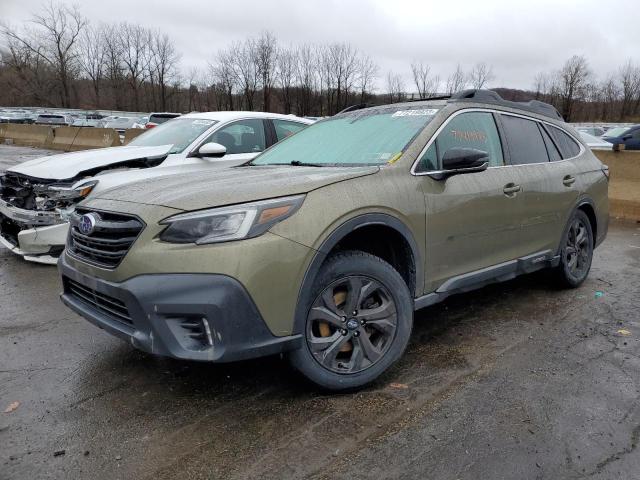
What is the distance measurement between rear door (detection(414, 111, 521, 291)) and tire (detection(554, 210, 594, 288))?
99 centimetres

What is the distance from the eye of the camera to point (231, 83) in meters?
63.1

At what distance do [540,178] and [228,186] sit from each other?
2703 mm

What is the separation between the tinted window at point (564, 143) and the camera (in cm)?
460

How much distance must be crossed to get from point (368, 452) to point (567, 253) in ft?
10.6

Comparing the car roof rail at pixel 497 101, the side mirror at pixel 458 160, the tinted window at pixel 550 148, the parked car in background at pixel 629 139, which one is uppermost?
the parked car in background at pixel 629 139

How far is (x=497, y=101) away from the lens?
4059mm

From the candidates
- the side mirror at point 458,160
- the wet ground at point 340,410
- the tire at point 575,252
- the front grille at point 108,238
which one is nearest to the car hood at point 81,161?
the wet ground at point 340,410

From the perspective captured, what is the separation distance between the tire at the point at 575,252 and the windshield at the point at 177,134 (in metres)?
4.17

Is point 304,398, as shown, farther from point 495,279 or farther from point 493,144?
point 493,144

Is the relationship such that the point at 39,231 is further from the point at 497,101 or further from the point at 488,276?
the point at 497,101

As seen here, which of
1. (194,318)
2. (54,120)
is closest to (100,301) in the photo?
(194,318)

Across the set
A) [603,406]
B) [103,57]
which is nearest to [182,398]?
[603,406]

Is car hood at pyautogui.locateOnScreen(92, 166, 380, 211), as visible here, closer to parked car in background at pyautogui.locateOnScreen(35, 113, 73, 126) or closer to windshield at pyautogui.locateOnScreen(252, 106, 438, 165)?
windshield at pyautogui.locateOnScreen(252, 106, 438, 165)

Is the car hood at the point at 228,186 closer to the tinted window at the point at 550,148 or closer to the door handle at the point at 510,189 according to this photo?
the door handle at the point at 510,189
